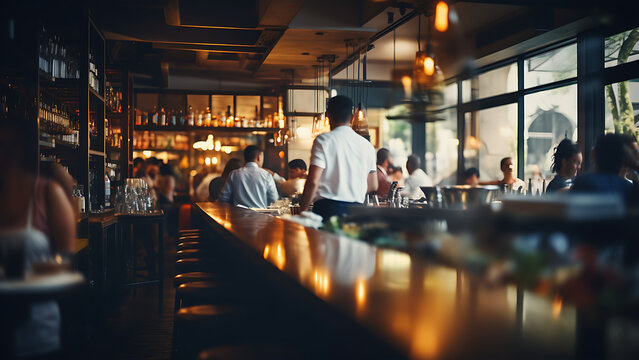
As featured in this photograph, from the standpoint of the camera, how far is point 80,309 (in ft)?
3.87

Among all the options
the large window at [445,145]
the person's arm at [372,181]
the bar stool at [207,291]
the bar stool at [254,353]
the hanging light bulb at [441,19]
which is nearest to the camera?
the bar stool at [254,353]

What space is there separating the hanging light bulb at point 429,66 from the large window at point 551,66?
3.28 metres

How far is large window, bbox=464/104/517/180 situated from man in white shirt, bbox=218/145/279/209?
3.69 m

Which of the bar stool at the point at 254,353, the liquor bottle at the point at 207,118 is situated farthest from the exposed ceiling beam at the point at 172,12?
the bar stool at the point at 254,353

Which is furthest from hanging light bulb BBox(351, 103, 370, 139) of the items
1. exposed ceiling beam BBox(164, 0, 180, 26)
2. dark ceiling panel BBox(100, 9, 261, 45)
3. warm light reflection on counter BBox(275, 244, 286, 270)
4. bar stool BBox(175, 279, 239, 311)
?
warm light reflection on counter BBox(275, 244, 286, 270)

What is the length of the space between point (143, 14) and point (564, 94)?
528 cm

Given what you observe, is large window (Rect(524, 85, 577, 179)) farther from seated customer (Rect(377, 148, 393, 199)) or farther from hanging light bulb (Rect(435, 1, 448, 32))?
hanging light bulb (Rect(435, 1, 448, 32))

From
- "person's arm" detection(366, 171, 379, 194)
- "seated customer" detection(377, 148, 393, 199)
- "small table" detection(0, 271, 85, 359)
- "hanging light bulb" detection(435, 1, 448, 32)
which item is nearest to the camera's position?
"small table" detection(0, 271, 85, 359)

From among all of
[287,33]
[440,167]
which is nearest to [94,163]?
[287,33]

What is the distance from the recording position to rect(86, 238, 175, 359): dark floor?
11.9 feet

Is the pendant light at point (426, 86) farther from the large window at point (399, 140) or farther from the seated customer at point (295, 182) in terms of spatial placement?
the large window at point (399, 140)

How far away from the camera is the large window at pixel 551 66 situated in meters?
6.97

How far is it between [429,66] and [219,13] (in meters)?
2.71

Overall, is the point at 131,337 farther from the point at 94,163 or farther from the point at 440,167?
the point at 440,167
